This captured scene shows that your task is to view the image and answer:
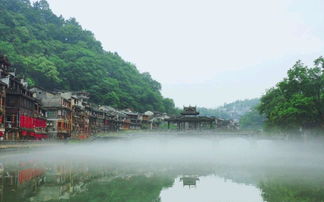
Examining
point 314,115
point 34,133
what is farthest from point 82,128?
point 314,115

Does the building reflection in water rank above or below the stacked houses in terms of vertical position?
below

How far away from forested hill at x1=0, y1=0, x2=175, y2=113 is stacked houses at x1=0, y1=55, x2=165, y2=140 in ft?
39.3

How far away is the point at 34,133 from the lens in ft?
230

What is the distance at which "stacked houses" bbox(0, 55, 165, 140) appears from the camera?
5984cm

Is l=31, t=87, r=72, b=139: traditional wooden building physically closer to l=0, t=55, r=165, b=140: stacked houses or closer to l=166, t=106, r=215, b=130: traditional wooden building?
l=0, t=55, r=165, b=140: stacked houses

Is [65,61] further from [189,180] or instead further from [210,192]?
[210,192]

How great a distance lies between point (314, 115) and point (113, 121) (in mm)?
76280

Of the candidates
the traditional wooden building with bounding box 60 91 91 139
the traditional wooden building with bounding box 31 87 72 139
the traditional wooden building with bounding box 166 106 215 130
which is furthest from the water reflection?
the traditional wooden building with bounding box 60 91 91 139

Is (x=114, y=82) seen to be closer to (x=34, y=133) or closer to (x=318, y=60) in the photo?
(x=34, y=133)

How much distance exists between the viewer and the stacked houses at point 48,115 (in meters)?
59.8

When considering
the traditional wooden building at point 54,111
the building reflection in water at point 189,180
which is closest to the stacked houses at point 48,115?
the traditional wooden building at point 54,111

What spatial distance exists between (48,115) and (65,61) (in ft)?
179

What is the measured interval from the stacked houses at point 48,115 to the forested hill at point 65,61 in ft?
39.3

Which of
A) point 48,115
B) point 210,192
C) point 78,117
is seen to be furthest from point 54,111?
point 210,192
